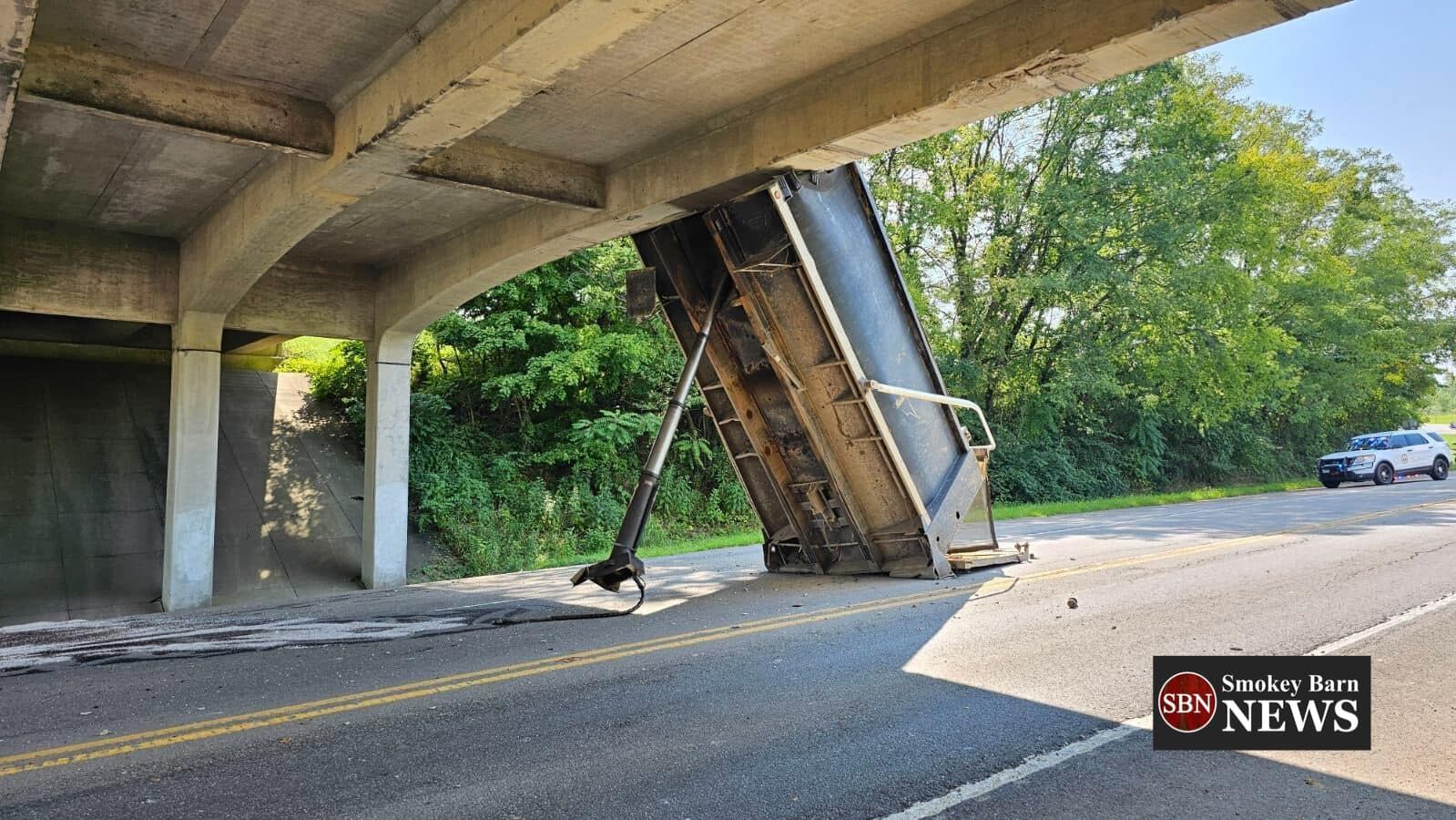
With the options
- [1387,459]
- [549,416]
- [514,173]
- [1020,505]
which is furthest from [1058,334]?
[514,173]

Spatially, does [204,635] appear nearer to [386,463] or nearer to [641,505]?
[641,505]

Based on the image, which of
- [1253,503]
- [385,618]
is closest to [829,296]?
[385,618]

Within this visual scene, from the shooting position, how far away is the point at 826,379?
8648 mm

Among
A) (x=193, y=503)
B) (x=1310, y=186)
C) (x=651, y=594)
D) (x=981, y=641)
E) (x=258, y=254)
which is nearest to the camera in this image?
(x=981, y=641)

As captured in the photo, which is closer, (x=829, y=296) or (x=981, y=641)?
(x=981, y=641)

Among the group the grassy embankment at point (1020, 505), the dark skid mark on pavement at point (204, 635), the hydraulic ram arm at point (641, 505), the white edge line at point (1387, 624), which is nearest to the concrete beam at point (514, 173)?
the hydraulic ram arm at point (641, 505)

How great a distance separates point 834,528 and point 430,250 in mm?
6564

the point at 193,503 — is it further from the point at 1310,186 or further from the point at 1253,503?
the point at 1310,186

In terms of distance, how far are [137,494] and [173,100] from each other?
9787mm

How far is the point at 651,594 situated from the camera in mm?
9281

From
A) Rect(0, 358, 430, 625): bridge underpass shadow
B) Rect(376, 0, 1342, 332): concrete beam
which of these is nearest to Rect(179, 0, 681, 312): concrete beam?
Rect(376, 0, 1342, 332): concrete beam

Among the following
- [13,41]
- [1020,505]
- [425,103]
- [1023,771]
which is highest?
[425,103]

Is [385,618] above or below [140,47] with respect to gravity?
below

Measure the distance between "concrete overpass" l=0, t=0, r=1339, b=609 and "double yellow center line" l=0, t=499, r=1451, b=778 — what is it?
12.3 feet
